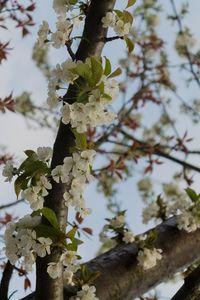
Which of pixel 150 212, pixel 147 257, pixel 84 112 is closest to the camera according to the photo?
pixel 84 112

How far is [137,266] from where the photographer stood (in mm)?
1888

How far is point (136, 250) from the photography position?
6.42 feet

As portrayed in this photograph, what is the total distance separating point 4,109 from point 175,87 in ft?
9.82

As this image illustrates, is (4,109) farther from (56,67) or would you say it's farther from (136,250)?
(56,67)

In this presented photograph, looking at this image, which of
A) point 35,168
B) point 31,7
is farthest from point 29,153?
point 31,7

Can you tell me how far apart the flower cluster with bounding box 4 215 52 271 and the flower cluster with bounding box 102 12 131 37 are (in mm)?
644

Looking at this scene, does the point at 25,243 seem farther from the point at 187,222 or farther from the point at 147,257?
the point at 187,222

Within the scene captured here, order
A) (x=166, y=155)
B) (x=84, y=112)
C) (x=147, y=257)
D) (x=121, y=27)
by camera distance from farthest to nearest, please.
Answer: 1. (x=166, y=155)
2. (x=147, y=257)
3. (x=121, y=27)
4. (x=84, y=112)

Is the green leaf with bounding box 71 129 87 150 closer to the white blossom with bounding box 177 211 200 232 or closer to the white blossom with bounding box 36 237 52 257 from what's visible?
A: the white blossom with bounding box 36 237 52 257

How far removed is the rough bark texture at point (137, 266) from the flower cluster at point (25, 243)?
0.24m

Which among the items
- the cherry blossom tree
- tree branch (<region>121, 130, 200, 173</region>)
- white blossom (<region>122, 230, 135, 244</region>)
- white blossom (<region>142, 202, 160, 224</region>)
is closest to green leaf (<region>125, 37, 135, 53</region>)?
the cherry blossom tree

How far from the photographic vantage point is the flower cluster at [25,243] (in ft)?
4.42

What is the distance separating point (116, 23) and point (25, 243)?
0.74 meters

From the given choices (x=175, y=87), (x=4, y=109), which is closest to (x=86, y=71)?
(x=4, y=109)
